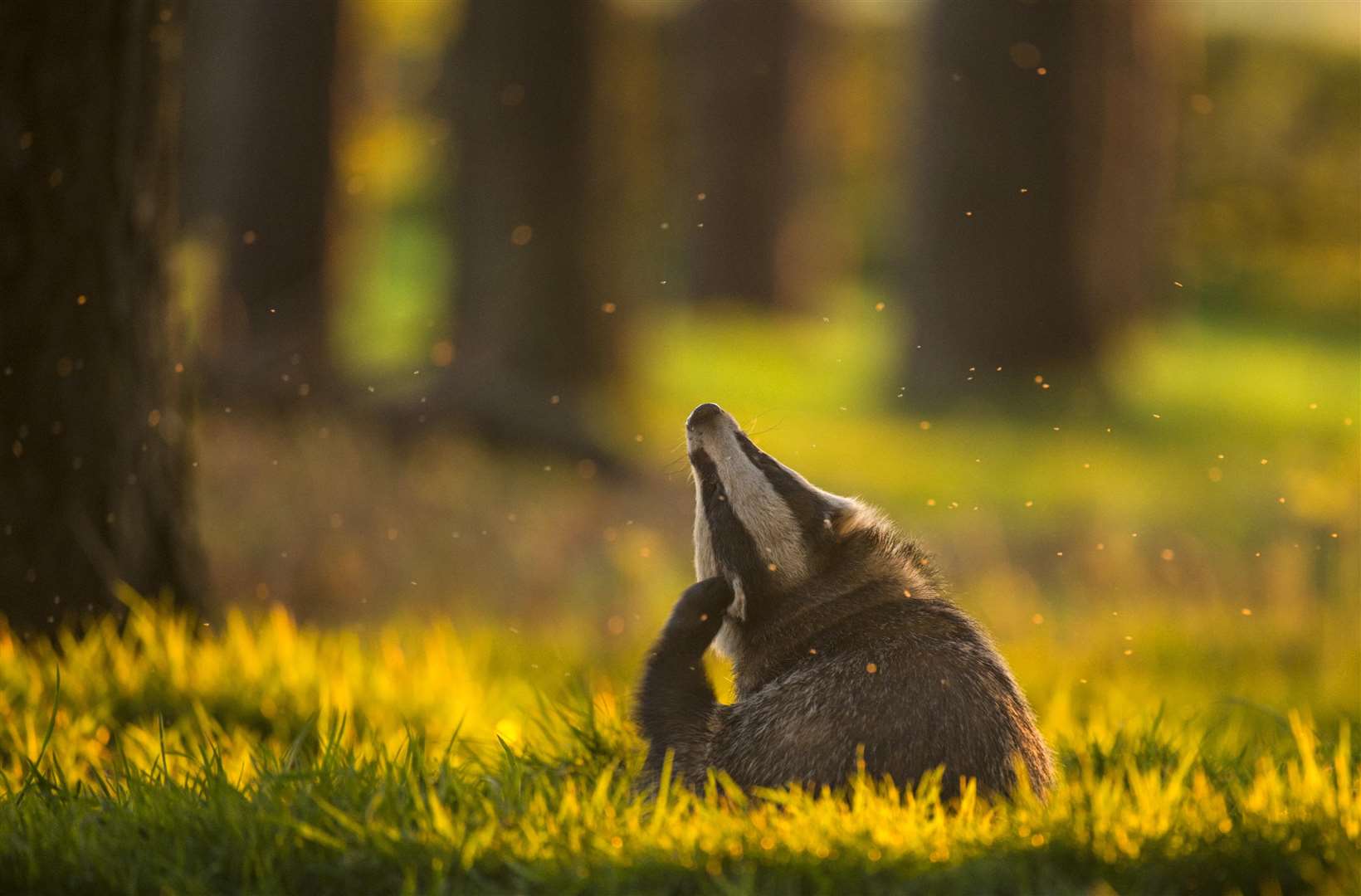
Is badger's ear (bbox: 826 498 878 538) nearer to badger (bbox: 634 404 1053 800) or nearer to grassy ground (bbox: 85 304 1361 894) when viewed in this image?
badger (bbox: 634 404 1053 800)

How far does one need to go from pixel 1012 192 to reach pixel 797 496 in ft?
34.3

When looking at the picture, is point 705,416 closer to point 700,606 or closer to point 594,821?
point 700,606

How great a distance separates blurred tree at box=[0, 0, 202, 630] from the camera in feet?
17.1

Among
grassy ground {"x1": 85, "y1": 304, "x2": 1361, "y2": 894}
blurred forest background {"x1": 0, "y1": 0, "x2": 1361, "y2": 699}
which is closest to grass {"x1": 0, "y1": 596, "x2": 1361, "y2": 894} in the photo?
grassy ground {"x1": 85, "y1": 304, "x2": 1361, "y2": 894}

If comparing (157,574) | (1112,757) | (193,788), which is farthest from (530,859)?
(157,574)

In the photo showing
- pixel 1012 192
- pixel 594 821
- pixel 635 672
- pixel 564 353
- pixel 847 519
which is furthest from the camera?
pixel 1012 192

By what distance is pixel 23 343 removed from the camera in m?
5.26

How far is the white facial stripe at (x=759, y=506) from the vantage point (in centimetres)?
368

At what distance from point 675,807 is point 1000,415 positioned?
10.5 m

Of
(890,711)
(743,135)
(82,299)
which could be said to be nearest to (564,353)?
(82,299)

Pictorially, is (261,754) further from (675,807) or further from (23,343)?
(23,343)

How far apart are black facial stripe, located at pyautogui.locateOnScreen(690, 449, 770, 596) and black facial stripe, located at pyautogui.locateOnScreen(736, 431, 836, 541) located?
0.11 m

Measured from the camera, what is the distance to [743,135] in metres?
23.4

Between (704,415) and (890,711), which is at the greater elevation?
→ (704,415)
